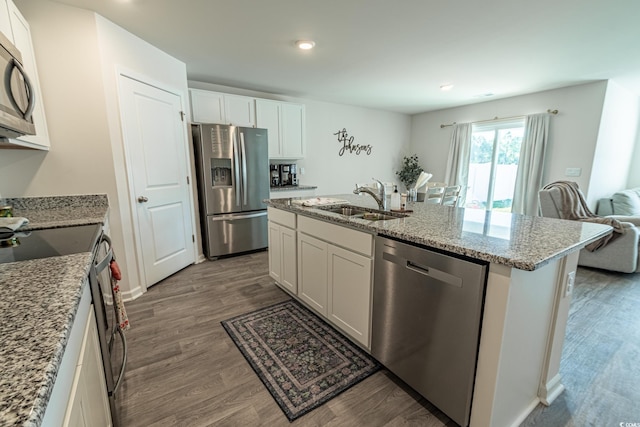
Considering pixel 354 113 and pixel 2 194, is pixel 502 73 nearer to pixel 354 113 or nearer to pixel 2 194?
pixel 354 113

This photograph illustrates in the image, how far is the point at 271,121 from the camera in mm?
4234

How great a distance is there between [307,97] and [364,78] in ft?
4.60

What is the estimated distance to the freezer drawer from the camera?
3604 mm

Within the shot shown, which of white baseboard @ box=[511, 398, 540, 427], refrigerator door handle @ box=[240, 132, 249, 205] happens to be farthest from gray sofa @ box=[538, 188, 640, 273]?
refrigerator door handle @ box=[240, 132, 249, 205]

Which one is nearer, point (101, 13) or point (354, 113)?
point (101, 13)

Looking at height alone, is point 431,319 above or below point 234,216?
below

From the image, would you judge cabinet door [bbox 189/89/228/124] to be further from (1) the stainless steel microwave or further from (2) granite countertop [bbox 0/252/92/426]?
(2) granite countertop [bbox 0/252/92/426]

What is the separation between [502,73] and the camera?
11.5 ft

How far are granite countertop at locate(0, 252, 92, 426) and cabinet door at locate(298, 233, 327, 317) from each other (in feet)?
4.52

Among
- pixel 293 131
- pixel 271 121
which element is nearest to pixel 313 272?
pixel 271 121

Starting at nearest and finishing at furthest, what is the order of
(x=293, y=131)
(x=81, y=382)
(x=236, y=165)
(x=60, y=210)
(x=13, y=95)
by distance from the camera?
(x=81, y=382) → (x=13, y=95) → (x=60, y=210) → (x=236, y=165) → (x=293, y=131)

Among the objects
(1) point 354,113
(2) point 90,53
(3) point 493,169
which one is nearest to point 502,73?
(3) point 493,169

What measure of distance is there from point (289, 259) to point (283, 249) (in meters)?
0.13

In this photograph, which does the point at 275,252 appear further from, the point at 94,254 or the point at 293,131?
the point at 293,131
